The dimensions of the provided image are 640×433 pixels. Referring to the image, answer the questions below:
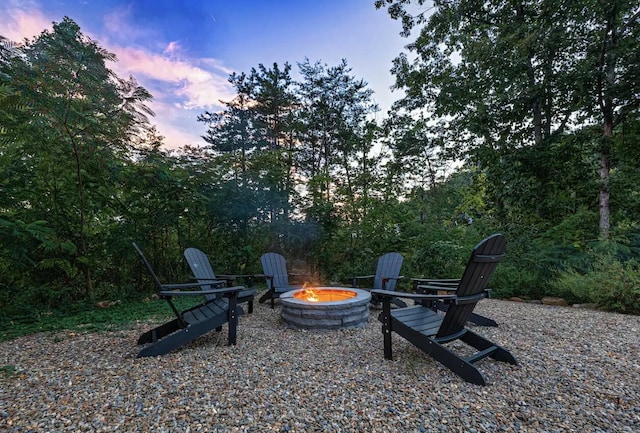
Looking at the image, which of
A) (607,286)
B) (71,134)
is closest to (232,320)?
(71,134)

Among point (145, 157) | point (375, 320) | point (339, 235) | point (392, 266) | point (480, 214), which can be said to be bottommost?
point (375, 320)

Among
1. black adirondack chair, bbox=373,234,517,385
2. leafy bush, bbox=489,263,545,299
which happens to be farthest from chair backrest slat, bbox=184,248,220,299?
leafy bush, bbox=489,263,545,299

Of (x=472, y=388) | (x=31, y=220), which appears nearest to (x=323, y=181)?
(x=31, y=220)

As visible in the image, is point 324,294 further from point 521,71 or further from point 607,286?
point 521,71

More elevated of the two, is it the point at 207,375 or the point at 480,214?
the point at 480,214

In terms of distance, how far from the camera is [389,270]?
4152mm

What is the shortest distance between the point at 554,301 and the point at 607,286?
2.19ft

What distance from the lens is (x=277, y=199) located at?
579 centimetres

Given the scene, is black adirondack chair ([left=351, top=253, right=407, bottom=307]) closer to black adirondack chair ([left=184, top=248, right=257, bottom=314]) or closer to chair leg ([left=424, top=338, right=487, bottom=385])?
black adirondack chair ([left=184, top=248, right=257, bottom=314])

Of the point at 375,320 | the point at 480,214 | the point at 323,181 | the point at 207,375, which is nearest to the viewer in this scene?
the point at 207,375

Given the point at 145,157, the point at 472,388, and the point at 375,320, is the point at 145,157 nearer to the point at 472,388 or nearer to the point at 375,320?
the point at 375,320

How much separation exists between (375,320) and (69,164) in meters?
4.22

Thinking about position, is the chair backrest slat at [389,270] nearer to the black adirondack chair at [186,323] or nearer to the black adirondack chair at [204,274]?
the black adirondack chair at [204,274]

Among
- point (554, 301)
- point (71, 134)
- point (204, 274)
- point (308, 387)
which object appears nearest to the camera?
point (308, 387)
